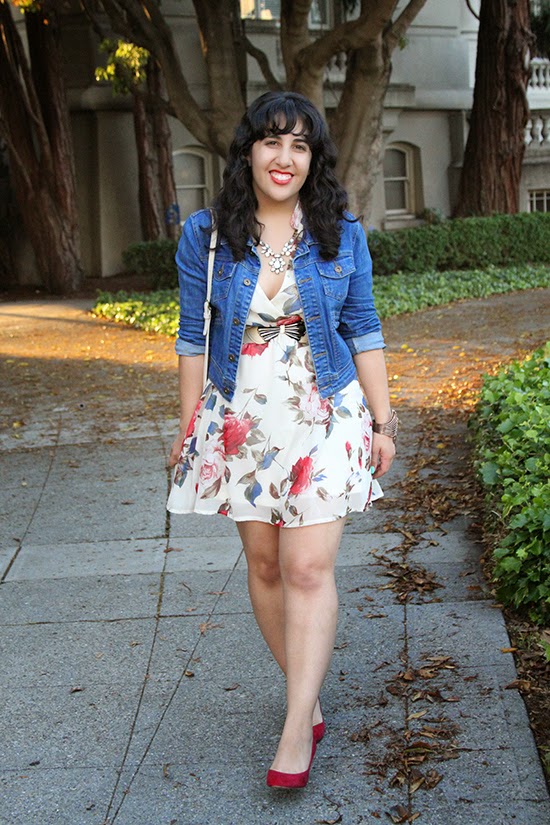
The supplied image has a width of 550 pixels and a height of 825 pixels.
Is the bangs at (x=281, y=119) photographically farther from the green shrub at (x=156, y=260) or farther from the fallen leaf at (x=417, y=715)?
the green shrub at (x=156, y=260)

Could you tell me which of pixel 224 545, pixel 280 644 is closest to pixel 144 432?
pixel 224 545

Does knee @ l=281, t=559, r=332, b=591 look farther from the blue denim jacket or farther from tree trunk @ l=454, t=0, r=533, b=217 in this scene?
tree trunk @ l=454, t=0, r=533, b=217

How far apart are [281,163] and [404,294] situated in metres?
12.4

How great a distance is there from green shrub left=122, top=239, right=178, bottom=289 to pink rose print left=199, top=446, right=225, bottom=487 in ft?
48.4

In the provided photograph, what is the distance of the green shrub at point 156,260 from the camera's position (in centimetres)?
1841

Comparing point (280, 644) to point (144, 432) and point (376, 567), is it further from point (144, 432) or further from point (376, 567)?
point (144, 432)

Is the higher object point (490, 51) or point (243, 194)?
point (490, 51)

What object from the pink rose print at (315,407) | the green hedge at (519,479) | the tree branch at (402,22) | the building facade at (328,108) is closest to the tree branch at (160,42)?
the tree branch at (402,22)

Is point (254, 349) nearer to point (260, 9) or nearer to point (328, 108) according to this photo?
point (260, 9)

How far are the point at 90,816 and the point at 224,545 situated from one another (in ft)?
8.53

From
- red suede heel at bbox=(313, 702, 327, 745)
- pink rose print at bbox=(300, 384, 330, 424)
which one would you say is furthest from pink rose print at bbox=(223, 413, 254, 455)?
red suede heel at bbox=(313, 702, 327, 745)

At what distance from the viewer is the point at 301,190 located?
3.66 metres

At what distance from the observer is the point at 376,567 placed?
17.6ft

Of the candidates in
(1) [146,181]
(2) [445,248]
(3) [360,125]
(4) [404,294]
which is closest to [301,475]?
(4) [404,294]
